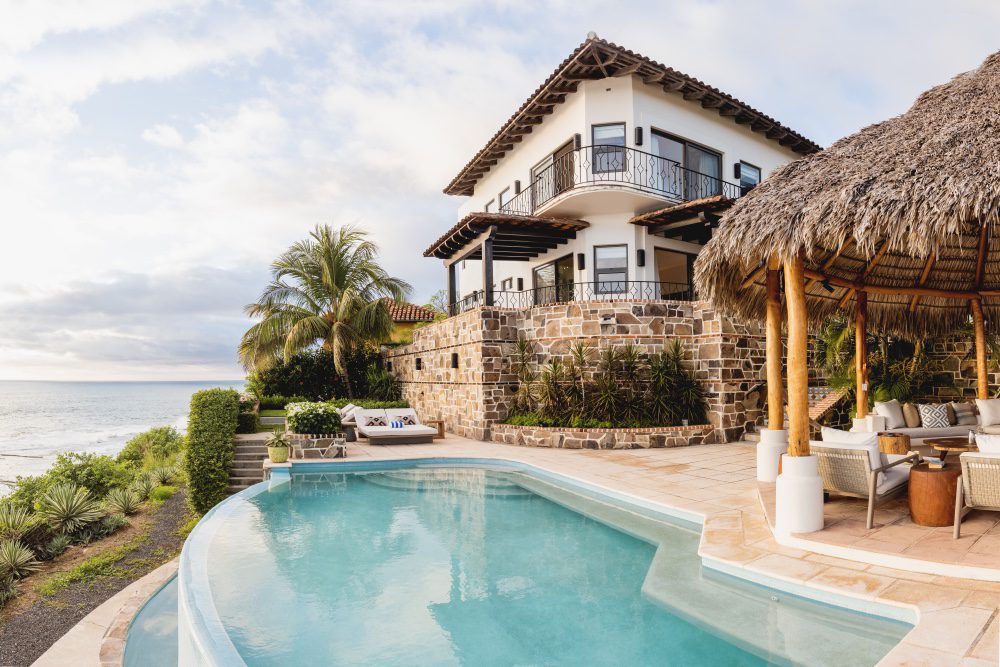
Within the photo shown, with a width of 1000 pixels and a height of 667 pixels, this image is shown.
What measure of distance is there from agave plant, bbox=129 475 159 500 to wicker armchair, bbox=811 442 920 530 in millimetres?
13083

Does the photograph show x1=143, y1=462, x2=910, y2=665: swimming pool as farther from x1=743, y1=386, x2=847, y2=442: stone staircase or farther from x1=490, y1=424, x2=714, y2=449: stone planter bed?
x1=743, y1=386, x2=847, y2=442: stone staircase

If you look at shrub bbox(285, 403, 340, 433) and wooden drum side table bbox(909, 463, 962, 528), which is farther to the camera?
shrub bbox(285, 403, 340, 433)

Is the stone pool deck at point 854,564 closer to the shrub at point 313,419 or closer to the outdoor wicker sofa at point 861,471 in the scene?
the outdoor wicker sofa at point 861,471

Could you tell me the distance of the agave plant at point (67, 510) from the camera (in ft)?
32.1

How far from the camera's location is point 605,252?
16438 mm

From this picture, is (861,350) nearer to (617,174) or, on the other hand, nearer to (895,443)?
(895,443)

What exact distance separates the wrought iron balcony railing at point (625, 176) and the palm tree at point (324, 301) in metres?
7.47

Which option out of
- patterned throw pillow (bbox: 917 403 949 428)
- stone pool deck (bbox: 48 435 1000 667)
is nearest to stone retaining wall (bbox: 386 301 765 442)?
patterned throw pillow (bbox: 917 403 949 428)

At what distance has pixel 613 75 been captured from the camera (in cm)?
1527

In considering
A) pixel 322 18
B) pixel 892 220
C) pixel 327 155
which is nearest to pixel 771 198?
pixel 892 220

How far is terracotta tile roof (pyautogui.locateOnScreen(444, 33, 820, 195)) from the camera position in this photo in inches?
568

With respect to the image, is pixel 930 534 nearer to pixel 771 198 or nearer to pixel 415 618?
pixel 771 198

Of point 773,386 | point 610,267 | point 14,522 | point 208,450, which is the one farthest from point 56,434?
point 773,386

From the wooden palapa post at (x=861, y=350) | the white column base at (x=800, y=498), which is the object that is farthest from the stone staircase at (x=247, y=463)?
the wooden palapa post at (x=861, y=350)
